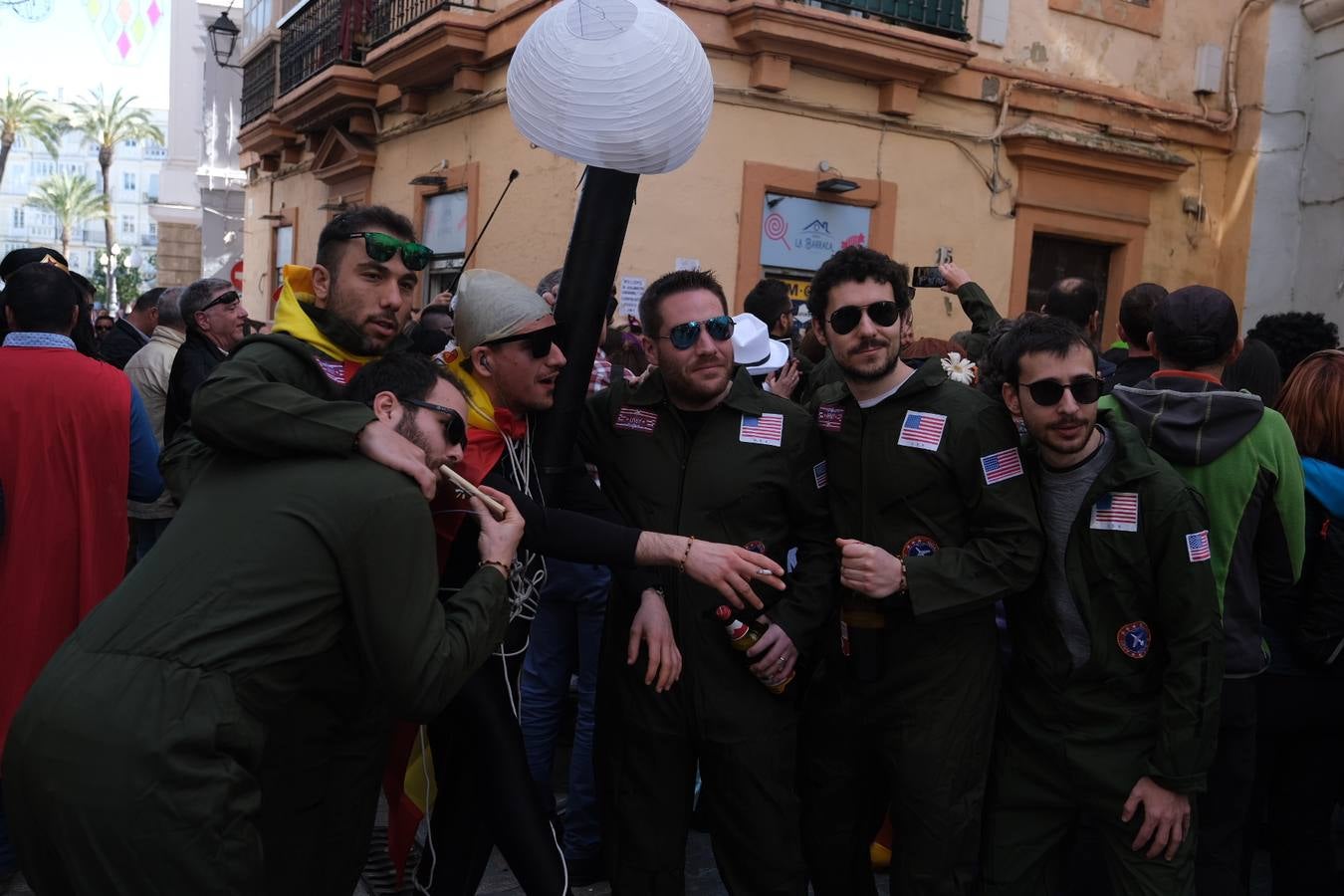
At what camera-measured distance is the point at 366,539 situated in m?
2.21

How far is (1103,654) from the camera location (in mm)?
2947

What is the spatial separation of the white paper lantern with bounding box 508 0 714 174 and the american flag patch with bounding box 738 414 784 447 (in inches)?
31.0

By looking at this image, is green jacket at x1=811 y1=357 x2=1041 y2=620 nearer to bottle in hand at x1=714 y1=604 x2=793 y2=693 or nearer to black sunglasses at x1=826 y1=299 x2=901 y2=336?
black sunglasses at x1=826 y1=299 x2=901 y2=336

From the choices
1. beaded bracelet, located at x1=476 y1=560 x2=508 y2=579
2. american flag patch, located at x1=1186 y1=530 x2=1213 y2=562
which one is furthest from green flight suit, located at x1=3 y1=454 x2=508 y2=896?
american flag patch, located at x1=1186 y1=530 x2=1213 y2=562

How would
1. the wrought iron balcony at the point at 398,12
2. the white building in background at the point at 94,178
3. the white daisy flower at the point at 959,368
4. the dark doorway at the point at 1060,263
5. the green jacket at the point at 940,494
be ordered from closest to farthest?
the green jacket at the point at 940,494, the white daisy flower at the point at 959,368, the wrought iron balcony at the point at 398,12, the dark doorway at the point at 1060,263, the white building in background at the point at 94,178

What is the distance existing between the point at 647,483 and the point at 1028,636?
3.92 ft

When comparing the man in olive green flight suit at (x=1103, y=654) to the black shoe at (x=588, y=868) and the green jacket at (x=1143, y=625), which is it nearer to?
the green jacket at (x=1143, y=625)

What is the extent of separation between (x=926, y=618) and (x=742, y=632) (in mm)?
→ 518

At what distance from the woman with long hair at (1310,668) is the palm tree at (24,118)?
5351cm

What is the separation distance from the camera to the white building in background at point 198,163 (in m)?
24.9

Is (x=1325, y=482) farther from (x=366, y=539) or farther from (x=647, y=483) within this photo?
(x=366, y=539)

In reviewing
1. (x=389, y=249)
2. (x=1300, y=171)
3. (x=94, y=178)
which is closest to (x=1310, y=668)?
(x=389, y=249)

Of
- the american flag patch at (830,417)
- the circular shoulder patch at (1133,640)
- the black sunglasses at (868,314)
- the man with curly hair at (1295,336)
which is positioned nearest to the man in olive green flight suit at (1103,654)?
the circular shoulder patch at (1133,640)

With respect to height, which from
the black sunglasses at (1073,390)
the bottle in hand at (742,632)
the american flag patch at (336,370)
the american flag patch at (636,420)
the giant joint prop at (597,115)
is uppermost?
the giant joint prop at (597,115)
